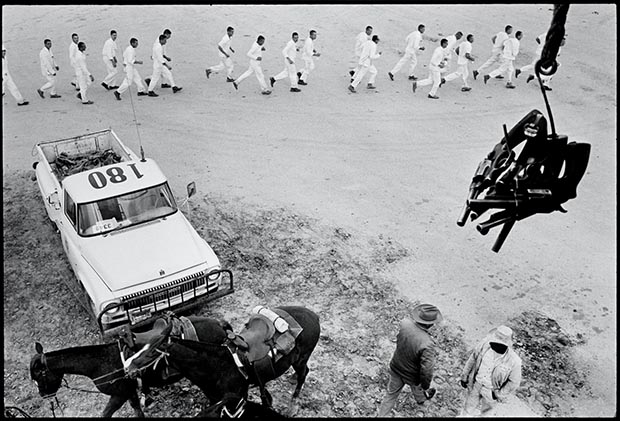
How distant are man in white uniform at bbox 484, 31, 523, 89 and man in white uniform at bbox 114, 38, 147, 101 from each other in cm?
1035

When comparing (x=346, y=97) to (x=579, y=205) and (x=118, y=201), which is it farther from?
(x=118, y=201)

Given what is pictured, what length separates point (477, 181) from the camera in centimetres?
523

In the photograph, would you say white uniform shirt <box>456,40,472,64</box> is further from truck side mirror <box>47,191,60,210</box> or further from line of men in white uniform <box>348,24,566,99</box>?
truck side mirror <box>47,191,60,210</box>

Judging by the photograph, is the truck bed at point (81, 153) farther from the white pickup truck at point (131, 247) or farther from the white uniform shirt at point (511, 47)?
the white uniform shirt at point (511, 47)

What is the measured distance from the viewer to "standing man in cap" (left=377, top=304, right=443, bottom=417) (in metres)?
6.15

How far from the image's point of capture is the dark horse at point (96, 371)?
5.81 m

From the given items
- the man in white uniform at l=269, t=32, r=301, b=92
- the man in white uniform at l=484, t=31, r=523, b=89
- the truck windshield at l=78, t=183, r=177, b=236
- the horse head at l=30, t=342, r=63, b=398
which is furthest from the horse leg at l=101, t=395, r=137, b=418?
the man in white uniform at l=484, t=31, r=523, b=89

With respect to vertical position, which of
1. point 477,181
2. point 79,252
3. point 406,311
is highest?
point 477,181

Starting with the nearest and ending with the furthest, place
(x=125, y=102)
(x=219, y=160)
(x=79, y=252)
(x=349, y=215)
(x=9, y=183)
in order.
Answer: (x=79, y=252)
(x=349, y=215)
(x=9, y=183)
(x=219, y=160)
(x=125, y=102)

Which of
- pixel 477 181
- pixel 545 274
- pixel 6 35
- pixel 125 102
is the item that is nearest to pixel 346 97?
pixel 125 102

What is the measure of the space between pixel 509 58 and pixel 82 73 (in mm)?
12308

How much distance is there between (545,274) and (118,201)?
6977 mm

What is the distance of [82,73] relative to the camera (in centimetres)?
1546

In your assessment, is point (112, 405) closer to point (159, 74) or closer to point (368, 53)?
point (159, 74)
